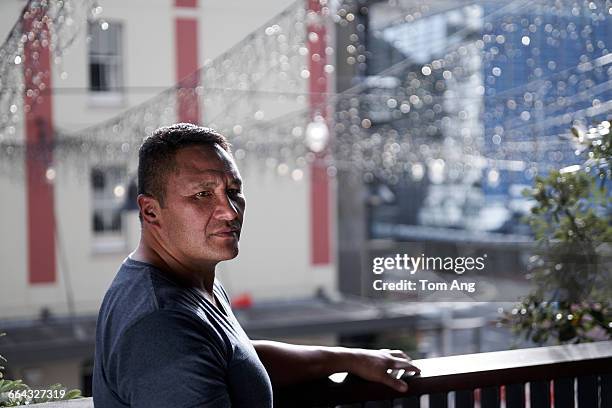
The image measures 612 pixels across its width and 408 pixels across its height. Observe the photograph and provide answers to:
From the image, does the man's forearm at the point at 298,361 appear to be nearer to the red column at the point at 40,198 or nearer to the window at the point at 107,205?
the red column at the point at 40,198

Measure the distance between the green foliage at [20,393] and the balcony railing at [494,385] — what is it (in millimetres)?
213

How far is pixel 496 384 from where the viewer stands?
4.17ft

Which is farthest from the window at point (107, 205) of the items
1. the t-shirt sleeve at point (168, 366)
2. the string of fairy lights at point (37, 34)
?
the t-shirt sleeve at point (168, 366)

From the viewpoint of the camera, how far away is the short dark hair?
3.02ft

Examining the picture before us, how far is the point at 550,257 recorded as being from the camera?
180cm

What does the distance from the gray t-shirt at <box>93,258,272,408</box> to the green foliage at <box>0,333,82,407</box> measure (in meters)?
0.45

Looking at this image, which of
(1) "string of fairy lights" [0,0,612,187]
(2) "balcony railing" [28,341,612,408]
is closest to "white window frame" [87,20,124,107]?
(1) "string of fairy lights" [0,0,612,187]

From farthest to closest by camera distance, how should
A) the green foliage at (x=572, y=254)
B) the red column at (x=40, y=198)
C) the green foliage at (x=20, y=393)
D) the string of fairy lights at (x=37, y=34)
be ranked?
the red column at (x=40, y=198) < the green foliage at (x=572, y=254) < the string of fairy lights at (x=37, y=34) < the green foliage at (x=20, y=393)

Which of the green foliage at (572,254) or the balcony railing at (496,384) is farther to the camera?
the green foliage at (572,254)

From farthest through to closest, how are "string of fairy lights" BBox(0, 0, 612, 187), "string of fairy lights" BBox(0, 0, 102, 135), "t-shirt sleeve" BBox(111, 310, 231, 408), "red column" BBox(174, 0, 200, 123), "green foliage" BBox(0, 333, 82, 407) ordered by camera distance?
"red column" BBox(174, 0, 200, 123)
"string of fairy lights" BBox(0, 0, 612, 187)
"string of fairy lights" BBox(0, 0, 102, 135)
"green foliage" BBox(0, 333, 82, 407)
"t-shirt sleeve" BBox(111, 310, 231, 408)

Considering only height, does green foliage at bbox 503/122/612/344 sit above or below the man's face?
below

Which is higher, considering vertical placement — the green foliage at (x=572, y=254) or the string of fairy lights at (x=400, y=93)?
the string of fairy lights at (x=400, y=93)

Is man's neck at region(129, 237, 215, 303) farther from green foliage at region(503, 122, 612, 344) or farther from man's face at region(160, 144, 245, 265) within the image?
green foliage at region(503, 122, 612, 344)

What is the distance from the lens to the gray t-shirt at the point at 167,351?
792 mm
